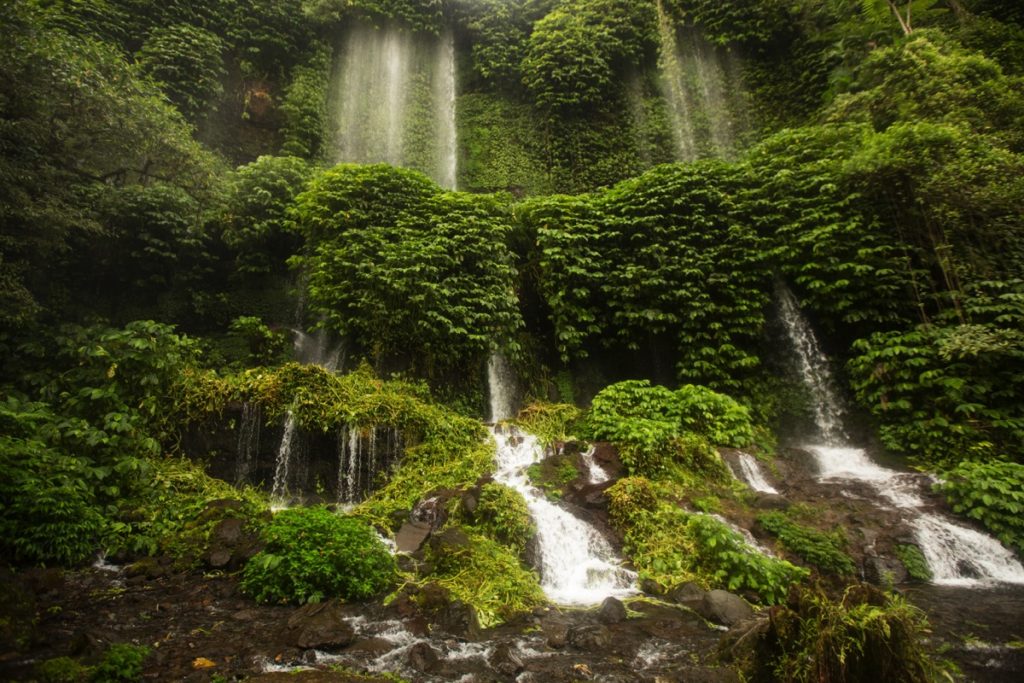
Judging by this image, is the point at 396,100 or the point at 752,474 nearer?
the point at 752,474

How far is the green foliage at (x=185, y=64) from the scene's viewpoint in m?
15.8

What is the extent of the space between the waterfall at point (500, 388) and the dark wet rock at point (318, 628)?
727 cm

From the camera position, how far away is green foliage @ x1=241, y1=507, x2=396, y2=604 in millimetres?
4980

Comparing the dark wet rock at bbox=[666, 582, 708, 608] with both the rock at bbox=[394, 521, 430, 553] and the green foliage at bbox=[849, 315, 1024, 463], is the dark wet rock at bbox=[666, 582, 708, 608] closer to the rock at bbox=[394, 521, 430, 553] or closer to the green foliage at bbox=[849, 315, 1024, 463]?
the rock at bbox=[394, 521, 430, 553]

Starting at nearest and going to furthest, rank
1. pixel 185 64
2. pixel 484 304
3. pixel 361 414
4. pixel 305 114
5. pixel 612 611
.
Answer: pixel 612 611 < pixel 361 414 < pixel 484 304 < pixel 185 64 < pixel 305 114

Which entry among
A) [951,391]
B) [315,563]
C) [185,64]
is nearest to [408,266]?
[315,563]

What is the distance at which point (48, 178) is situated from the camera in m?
9.38

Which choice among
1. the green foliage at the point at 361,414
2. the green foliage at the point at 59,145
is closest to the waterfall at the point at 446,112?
the green foliage at the point at 59,145

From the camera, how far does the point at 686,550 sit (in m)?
6.15

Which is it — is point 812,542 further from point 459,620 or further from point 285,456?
point 285,456

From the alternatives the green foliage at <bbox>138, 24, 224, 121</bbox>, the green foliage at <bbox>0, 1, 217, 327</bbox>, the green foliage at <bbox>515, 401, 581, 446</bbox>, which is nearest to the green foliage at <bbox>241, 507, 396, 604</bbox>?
the green foliage at <bbox>515, 401, 581, 446</bbox>

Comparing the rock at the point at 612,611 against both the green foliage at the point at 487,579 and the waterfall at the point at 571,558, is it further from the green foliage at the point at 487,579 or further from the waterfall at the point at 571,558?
the green foliage at the point at 487,579

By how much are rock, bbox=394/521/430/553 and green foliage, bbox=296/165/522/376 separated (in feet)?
16.4

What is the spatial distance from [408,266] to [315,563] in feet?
23.7
